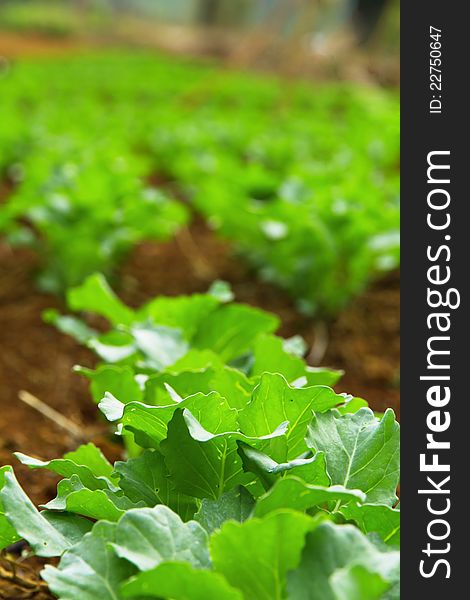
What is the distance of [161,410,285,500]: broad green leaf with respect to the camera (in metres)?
1.33

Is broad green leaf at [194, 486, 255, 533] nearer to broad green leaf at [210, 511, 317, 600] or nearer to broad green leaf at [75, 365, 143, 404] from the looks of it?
broad green leaf at [210, 511, 317, 600]

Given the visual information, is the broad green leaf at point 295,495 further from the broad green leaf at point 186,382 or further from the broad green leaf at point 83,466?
the broad green leaf at point 186,382

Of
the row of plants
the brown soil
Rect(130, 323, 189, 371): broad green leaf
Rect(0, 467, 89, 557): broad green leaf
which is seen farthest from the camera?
the brown soil

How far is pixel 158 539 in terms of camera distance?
1.14 m

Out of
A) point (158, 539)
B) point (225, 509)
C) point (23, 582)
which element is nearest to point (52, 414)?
point (23, 582)

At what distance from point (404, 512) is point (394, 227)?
255 centimetres

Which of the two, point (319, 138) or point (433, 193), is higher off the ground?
point (319, 138)

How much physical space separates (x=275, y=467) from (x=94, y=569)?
0.98 feet

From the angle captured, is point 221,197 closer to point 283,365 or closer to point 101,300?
point 101,300

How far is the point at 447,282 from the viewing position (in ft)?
4.65

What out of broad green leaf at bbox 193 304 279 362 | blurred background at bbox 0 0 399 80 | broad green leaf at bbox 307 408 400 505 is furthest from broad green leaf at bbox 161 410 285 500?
blurred background at bbox 0 0 399 80

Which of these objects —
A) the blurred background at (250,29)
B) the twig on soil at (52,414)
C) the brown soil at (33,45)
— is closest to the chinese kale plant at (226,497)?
the twig on soil at (52,414)

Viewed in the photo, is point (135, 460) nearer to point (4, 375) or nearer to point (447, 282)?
point (447, 282)

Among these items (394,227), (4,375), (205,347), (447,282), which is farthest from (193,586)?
(394,227)
